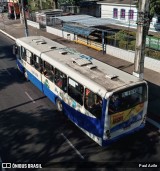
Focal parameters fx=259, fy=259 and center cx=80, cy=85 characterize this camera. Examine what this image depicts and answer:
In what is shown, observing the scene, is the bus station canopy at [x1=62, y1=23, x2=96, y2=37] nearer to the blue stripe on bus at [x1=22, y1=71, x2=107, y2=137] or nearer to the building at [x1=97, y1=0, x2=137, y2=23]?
the building at [x1=97, y1=0, x2=137, y2=23]

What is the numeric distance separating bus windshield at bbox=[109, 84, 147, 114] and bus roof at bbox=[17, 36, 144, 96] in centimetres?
29

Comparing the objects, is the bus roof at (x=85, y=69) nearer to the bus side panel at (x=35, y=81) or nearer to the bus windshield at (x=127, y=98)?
the bus windshield at (x=127, y=98)

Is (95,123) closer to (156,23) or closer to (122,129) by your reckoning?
(122,129)

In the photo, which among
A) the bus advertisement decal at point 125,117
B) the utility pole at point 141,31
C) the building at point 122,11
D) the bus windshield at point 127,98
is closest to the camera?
the bus windshield at point 127,98

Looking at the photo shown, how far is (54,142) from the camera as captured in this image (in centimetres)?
1208

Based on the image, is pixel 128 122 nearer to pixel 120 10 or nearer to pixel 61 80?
pixel 61 80

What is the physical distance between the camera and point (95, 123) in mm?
10914

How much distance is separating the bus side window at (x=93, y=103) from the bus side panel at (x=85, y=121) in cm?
34

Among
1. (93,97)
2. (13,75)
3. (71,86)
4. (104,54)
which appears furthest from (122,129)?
(104,54)

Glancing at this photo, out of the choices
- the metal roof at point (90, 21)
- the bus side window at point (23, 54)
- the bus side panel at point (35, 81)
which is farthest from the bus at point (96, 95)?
the metal roof at point (90, 21)

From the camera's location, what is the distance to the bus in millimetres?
10391

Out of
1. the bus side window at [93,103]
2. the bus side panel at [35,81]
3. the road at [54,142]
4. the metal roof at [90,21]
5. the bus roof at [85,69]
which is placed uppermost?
the metal roof at [90,21]

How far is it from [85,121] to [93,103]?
1223 millimetres

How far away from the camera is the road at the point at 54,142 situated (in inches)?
429
